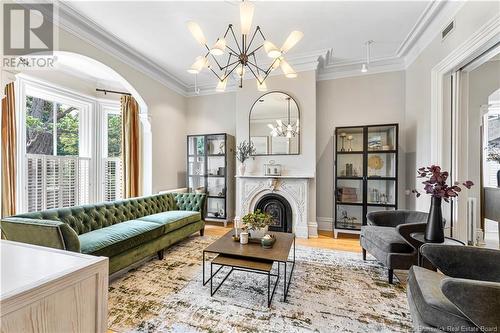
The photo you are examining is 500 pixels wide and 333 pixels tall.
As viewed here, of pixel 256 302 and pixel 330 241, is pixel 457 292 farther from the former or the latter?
pixel 330 241

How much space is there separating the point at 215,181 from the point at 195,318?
347cm

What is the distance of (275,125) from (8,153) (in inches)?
165

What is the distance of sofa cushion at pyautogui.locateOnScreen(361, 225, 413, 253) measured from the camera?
A: 2.43m

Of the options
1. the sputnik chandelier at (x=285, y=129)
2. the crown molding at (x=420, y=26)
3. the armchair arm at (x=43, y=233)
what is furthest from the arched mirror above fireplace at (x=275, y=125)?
the armchair arm at (x=43, y=233)

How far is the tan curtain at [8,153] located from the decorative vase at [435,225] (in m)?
5.17

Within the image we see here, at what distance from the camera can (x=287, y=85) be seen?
14.6ft

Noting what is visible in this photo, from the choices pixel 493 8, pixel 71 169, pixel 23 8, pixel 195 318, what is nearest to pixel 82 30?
pixel 23 8

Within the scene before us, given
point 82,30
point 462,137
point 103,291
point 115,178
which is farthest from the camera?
point 115,178

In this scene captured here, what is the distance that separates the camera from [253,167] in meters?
4.73

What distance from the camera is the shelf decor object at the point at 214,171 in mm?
5074

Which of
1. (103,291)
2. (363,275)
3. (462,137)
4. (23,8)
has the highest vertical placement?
(23,8)

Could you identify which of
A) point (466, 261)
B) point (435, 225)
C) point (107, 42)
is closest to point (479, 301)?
point (466, 261)

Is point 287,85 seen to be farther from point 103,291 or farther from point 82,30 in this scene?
point 103,291

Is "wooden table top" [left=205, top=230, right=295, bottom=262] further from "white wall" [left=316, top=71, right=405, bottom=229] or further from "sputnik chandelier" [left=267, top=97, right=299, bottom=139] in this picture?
"sputnik chandelier" [left=267, top=97, right=299, bottom=139]
